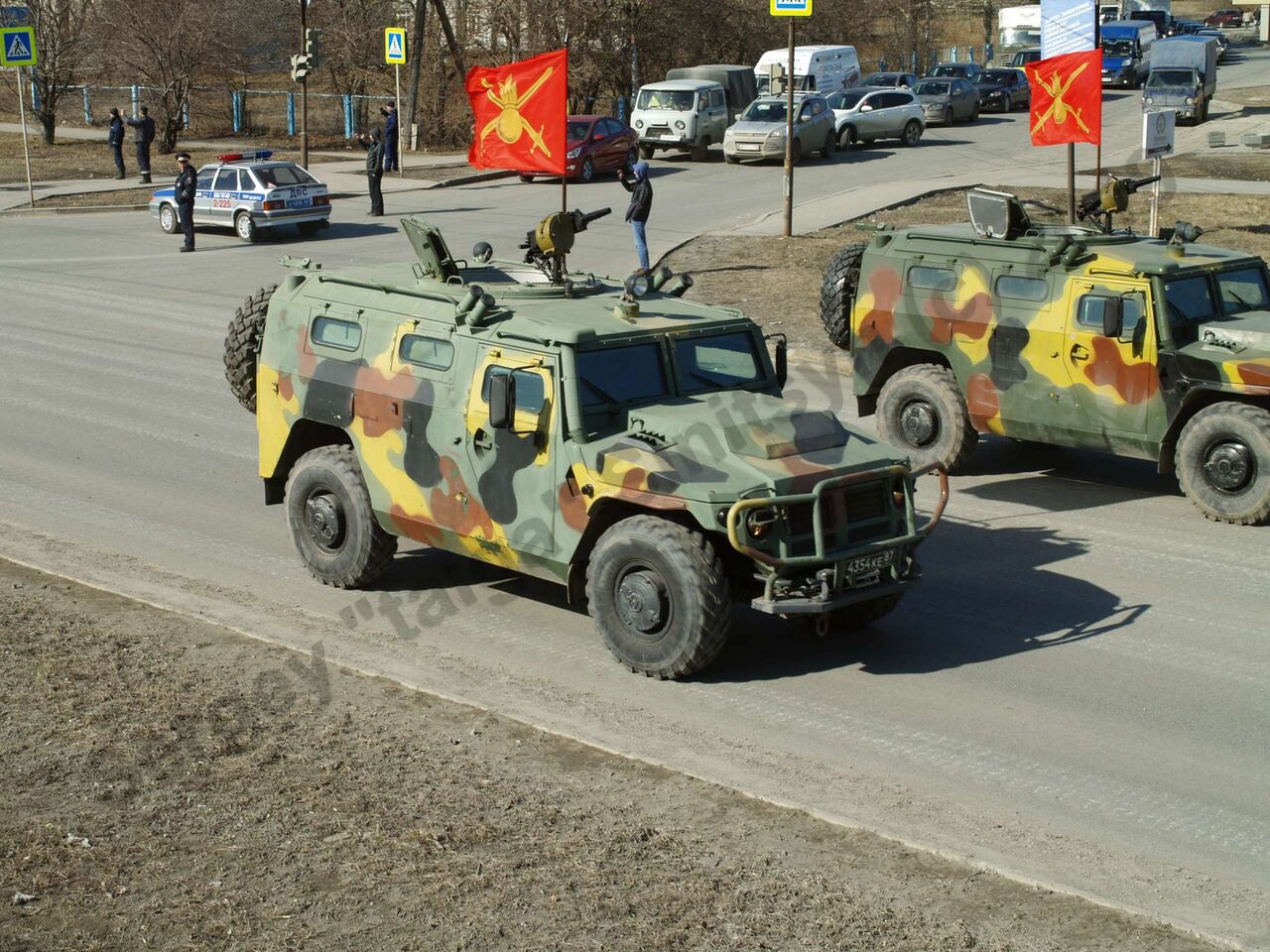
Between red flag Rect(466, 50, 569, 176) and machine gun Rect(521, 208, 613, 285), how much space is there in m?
4.45

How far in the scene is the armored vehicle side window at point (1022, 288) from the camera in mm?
13633

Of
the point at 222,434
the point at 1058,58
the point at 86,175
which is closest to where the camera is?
the point at 222,434

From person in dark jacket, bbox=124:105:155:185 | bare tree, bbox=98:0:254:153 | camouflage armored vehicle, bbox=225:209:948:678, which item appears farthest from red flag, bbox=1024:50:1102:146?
bare tree, bbox=98:0:254:153

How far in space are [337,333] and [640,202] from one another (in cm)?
1327

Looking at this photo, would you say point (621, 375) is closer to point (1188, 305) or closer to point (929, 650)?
point (929, 650)

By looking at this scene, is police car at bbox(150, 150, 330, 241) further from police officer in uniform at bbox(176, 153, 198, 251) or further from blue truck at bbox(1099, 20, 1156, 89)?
blue truck at bbox(1099, 20, 1156, 89)

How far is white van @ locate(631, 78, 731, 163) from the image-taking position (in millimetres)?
40250

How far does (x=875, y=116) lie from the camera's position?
137 ft

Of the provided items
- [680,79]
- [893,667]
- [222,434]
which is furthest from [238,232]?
[893,667]

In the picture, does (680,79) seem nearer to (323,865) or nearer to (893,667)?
(893,667)

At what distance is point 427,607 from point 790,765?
3486 mm

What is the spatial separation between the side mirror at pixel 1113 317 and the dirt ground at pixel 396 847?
22.0 ft

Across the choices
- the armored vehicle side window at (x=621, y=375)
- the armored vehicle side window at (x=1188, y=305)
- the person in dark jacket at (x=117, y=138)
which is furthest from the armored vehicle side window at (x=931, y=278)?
the person in dark jacket at (x=117, y=138)

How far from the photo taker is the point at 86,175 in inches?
1537
